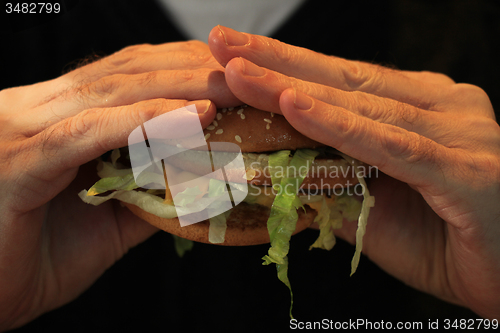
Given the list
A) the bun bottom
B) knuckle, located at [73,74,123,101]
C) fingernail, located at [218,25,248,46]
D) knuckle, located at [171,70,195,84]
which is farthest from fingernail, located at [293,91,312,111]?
knuckle, located at [73,74,123,101]

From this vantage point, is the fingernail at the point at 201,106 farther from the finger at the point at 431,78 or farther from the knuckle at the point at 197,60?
the finger at the point at 431,78

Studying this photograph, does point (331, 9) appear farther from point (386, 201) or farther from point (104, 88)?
point (104, 88)

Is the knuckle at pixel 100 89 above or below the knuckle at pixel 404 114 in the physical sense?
above

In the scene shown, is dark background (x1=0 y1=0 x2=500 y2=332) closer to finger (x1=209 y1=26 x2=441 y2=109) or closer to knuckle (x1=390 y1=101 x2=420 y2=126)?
finger (x1=209 y1=26 x2=441 y2=109)

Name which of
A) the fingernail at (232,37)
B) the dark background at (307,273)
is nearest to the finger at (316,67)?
the fingernail at (232,37)

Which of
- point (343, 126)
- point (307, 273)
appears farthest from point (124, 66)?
point (307, 273)
